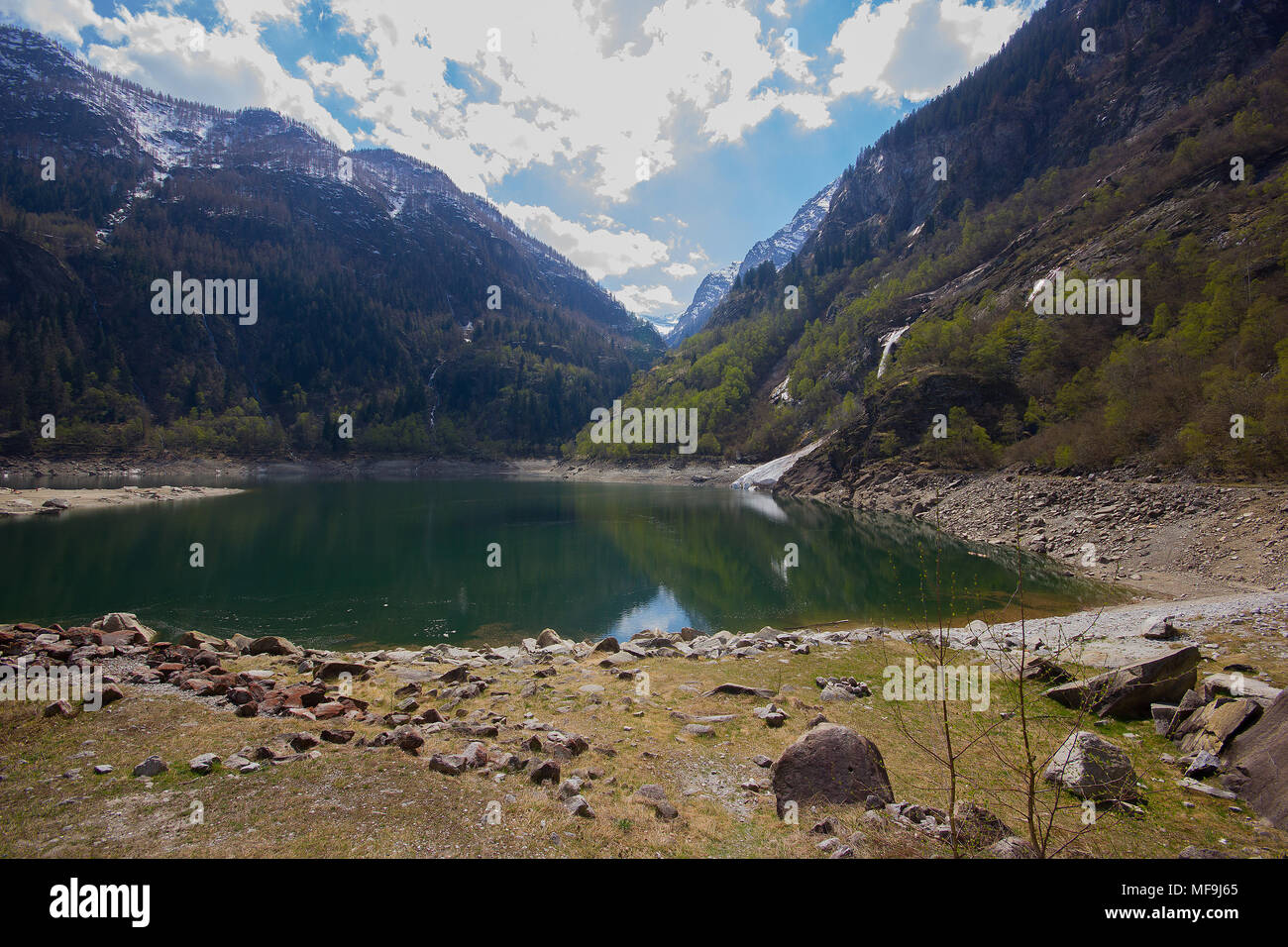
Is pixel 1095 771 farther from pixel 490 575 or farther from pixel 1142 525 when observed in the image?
pixel 1142 525

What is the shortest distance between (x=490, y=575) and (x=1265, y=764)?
2911 centimetres

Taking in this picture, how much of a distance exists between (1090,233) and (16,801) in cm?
9865

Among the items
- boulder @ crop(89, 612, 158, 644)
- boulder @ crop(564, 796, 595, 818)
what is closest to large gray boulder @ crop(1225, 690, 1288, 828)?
boulder @ crop(564, 796, 595, 818)

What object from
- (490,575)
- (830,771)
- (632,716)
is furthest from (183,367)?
(830,771)

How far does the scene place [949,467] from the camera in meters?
54.2

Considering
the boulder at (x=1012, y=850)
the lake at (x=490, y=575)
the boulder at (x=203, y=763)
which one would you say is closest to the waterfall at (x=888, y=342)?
the lake at (x=490, y=575)

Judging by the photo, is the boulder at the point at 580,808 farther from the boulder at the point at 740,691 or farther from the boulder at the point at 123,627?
the boulder at the point at 123,627

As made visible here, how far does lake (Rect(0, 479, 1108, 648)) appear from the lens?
21922 millimetres

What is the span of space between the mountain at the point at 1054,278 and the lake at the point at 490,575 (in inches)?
583

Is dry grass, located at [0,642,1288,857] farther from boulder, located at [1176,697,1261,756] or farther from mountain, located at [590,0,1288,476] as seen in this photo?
mountain, located at [590,0,1288,476]

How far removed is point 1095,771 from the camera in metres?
6.54

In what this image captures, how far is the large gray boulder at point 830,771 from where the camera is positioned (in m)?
6.76
